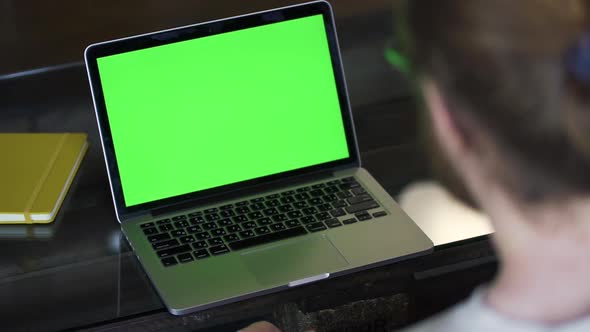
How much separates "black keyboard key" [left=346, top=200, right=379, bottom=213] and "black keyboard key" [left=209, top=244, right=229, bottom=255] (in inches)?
6.8

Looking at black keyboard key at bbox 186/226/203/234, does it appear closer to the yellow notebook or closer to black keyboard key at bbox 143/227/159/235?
black keyboard key at bbox 143/227/159/235

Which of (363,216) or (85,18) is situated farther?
(85,18)

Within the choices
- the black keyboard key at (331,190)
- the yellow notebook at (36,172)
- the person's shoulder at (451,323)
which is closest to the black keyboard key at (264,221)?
the black keyboard key at (331,190)

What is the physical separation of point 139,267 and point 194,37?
32 centimetres

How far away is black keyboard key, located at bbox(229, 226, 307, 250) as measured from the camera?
1.15 m

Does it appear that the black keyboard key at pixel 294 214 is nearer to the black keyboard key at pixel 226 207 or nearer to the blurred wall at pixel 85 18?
the black keyboard key at pixel 226 207

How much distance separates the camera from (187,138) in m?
1.24

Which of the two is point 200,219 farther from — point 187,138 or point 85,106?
point 85,106

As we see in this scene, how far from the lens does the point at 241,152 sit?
1256 millimetres

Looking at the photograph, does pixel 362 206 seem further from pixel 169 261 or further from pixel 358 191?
pixel 169 261

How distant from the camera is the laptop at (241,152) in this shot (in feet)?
3.75

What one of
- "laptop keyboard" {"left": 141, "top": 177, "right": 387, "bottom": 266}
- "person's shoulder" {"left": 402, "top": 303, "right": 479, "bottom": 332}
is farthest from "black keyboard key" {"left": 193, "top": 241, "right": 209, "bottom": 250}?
"person's shoulder" {"left": 402, "top": 303, "right": 479, "bottom": 332}

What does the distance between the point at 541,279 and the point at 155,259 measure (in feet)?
1.85

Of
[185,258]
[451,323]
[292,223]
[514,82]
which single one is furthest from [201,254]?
[514,82]
